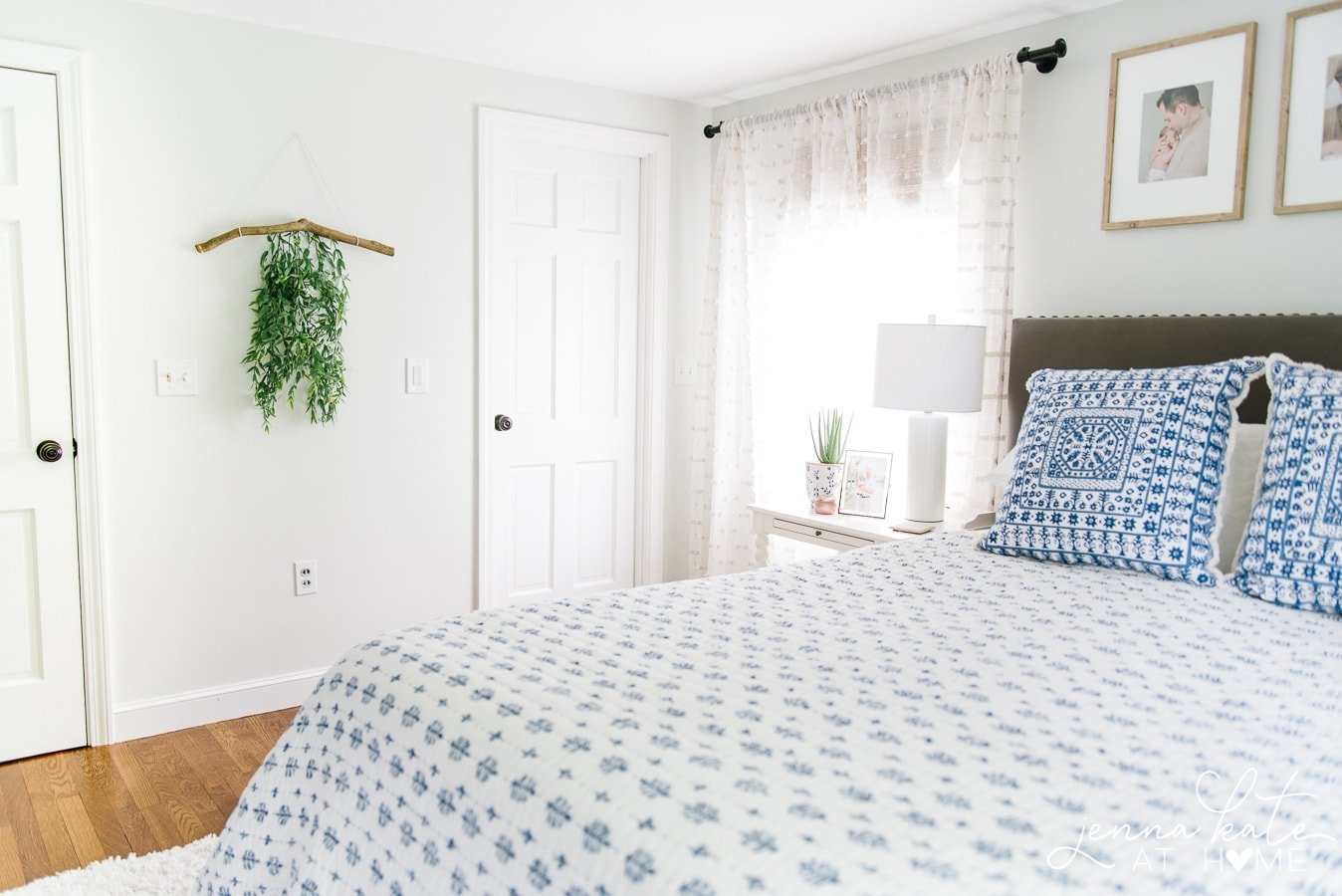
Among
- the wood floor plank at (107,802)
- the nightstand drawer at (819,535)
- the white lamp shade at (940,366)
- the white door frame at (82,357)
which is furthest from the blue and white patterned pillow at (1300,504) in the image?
the white door frame at (82,357)

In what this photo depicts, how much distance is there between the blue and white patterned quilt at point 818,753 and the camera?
38.6 inches

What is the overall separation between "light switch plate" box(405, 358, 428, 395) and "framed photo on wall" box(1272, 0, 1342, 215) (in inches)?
111

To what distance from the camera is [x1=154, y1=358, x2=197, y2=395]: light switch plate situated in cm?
309

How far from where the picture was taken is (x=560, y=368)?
4035 mm

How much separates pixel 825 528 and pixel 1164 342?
1.24 m

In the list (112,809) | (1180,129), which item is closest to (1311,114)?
(1180,129)

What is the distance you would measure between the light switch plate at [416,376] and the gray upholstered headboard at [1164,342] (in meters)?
2.11

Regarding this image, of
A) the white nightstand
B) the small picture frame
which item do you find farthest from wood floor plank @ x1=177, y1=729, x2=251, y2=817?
the small picture frame

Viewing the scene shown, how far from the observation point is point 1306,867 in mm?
1010

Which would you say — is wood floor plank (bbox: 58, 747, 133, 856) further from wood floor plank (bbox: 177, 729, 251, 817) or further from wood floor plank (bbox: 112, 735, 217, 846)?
wood floor plank (bbox: 177, 729, 251, 817)

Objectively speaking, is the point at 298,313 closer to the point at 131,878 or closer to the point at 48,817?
the point at 48,817

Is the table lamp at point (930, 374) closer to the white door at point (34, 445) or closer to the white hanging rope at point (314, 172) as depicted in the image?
the white hanging rope at point (314, 172)

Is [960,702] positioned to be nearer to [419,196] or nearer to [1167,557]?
[1167,557]

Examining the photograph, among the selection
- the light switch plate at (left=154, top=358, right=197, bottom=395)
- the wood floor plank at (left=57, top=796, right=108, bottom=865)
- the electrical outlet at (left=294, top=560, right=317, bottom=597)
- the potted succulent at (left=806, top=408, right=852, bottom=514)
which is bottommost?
the wood floor plank at (left=57, top=796, right=108, bottom=865)
